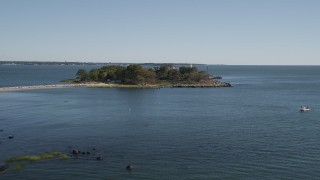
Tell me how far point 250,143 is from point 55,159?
23694mm

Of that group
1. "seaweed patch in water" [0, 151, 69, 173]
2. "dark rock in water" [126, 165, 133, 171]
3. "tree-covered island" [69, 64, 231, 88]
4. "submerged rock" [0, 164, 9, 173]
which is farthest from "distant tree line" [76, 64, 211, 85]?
"dark rock in water" [126, 165, 133, 171]

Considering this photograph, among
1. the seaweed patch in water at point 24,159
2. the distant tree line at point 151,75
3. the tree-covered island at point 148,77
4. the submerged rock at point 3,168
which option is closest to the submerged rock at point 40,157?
the seaweed patch in water at point 24,159

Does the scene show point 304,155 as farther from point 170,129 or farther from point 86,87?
point 86,87

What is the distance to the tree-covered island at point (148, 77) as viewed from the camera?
493 ft

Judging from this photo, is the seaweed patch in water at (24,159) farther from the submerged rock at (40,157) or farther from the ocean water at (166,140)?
the ocean water at (166,140)

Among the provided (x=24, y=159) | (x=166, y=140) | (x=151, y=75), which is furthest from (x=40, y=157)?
(x=151, y=75)

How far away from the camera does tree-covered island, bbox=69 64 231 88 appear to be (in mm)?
150125

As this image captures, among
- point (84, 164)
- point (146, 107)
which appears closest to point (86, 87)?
point (146, 107)

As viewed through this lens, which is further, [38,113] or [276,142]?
[38,113]

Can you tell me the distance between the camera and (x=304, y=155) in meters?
44.9

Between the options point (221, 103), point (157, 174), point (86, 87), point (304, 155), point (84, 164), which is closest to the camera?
point (157, 174)

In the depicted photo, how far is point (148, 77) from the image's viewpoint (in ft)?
503

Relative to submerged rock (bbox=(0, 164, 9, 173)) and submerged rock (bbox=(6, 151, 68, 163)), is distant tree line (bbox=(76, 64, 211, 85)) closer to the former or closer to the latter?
submerged rock (bbox=(6, 151, 68, 163))

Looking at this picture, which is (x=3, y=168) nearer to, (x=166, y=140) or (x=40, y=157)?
(x=40, y=157)
